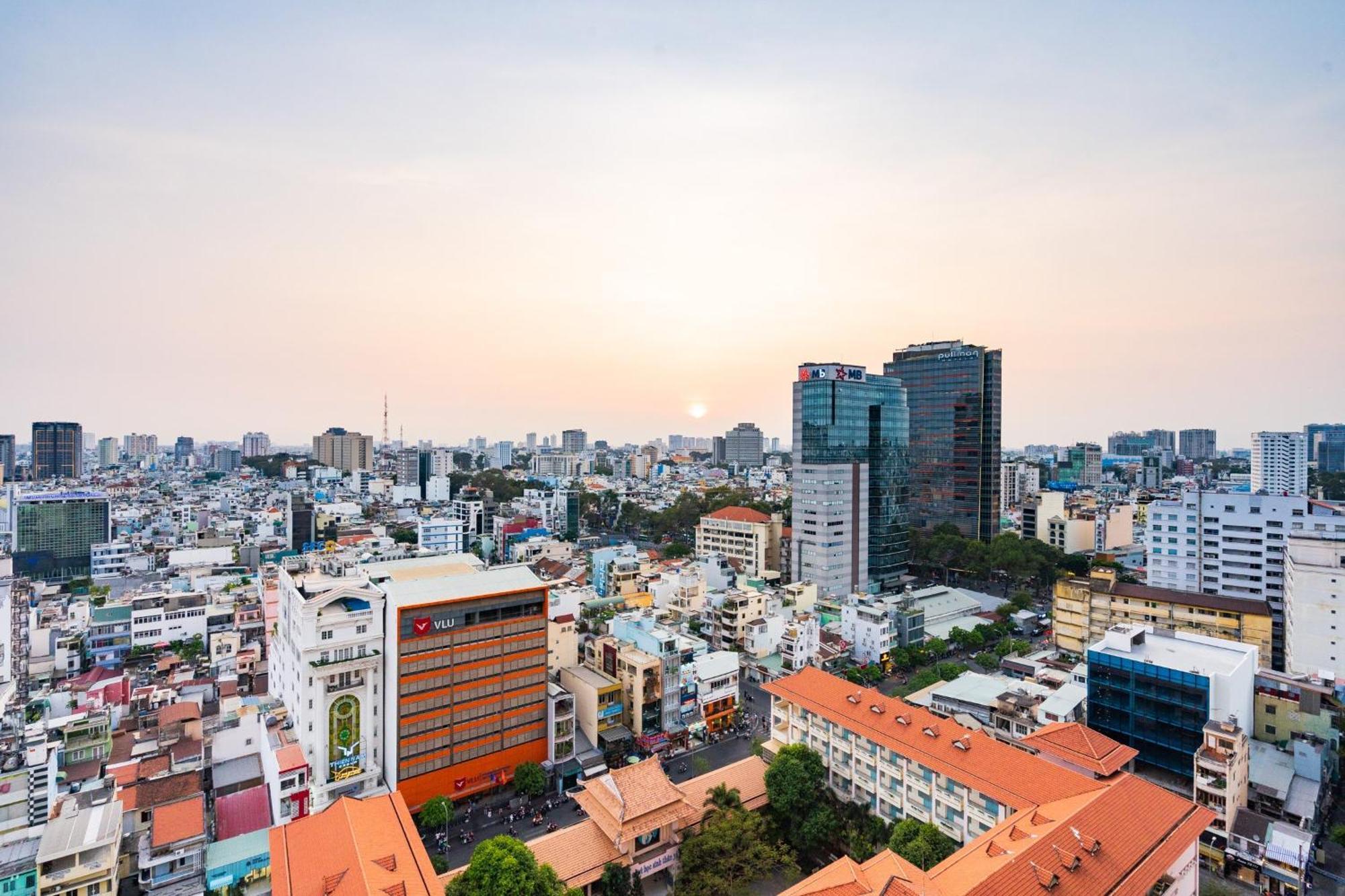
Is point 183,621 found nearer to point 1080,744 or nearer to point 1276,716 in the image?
point 1080,744

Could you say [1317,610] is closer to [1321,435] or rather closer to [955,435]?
[955,435]

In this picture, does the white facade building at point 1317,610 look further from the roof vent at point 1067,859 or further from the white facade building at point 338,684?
the white facade building at point 338,684

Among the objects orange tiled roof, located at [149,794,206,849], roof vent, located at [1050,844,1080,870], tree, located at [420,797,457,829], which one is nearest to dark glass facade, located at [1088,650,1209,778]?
roof vent, located at [1050,844,1080,870]

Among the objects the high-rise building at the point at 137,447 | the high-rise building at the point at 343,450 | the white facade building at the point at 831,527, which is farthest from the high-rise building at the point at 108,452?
the white facade building at the point at 831,527

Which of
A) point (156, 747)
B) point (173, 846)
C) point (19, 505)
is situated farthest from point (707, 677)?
point (19, 505)

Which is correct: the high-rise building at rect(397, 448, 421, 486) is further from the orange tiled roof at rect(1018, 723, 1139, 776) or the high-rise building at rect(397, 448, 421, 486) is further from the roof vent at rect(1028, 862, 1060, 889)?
the roof vent at rect(1028, 862, 1060, 889)

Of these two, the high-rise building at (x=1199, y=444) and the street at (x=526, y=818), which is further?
the high-rise building at (x=1199, y=444)

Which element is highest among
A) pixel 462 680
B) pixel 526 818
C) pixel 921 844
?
pixel 462 680

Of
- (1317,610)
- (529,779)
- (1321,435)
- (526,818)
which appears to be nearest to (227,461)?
(529,779)
